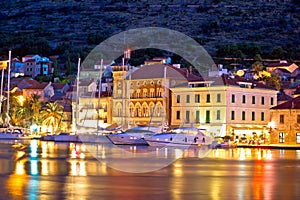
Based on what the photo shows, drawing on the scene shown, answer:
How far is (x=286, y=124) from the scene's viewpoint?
67312 millimetres

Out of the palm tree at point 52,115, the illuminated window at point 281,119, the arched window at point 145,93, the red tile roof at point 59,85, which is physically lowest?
the illuminated window at point 281,119

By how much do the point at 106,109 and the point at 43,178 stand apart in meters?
61.8

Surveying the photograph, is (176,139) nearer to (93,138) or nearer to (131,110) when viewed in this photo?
(93,138)

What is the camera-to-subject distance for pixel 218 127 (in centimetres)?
7375

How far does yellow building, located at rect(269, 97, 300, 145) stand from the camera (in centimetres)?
6681

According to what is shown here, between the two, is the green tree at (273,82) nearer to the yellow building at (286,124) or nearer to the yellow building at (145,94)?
the yellow building at (145,94)

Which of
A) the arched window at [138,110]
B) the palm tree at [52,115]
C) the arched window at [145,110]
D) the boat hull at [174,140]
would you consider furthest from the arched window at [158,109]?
the boat hull at [174,140]

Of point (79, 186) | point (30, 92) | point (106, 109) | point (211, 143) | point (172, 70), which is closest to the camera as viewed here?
point (79, 186)

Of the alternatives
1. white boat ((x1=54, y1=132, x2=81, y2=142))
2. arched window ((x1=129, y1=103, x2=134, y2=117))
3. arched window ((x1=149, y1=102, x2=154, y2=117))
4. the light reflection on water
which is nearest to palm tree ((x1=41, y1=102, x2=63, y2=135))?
arched window ((x1=129, y1=103, x2=134, y2=117))

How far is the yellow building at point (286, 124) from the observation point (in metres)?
66.8

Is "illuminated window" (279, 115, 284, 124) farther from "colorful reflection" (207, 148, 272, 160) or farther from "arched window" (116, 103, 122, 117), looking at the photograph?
"arched window" (116, 103, 122, 117)

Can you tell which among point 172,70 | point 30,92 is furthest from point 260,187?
point 30,92

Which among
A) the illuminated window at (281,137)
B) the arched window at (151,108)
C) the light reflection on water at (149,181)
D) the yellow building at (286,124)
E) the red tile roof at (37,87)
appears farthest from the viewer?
the red tile roof at (37,87)

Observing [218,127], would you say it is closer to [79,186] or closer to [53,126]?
[53,126]
